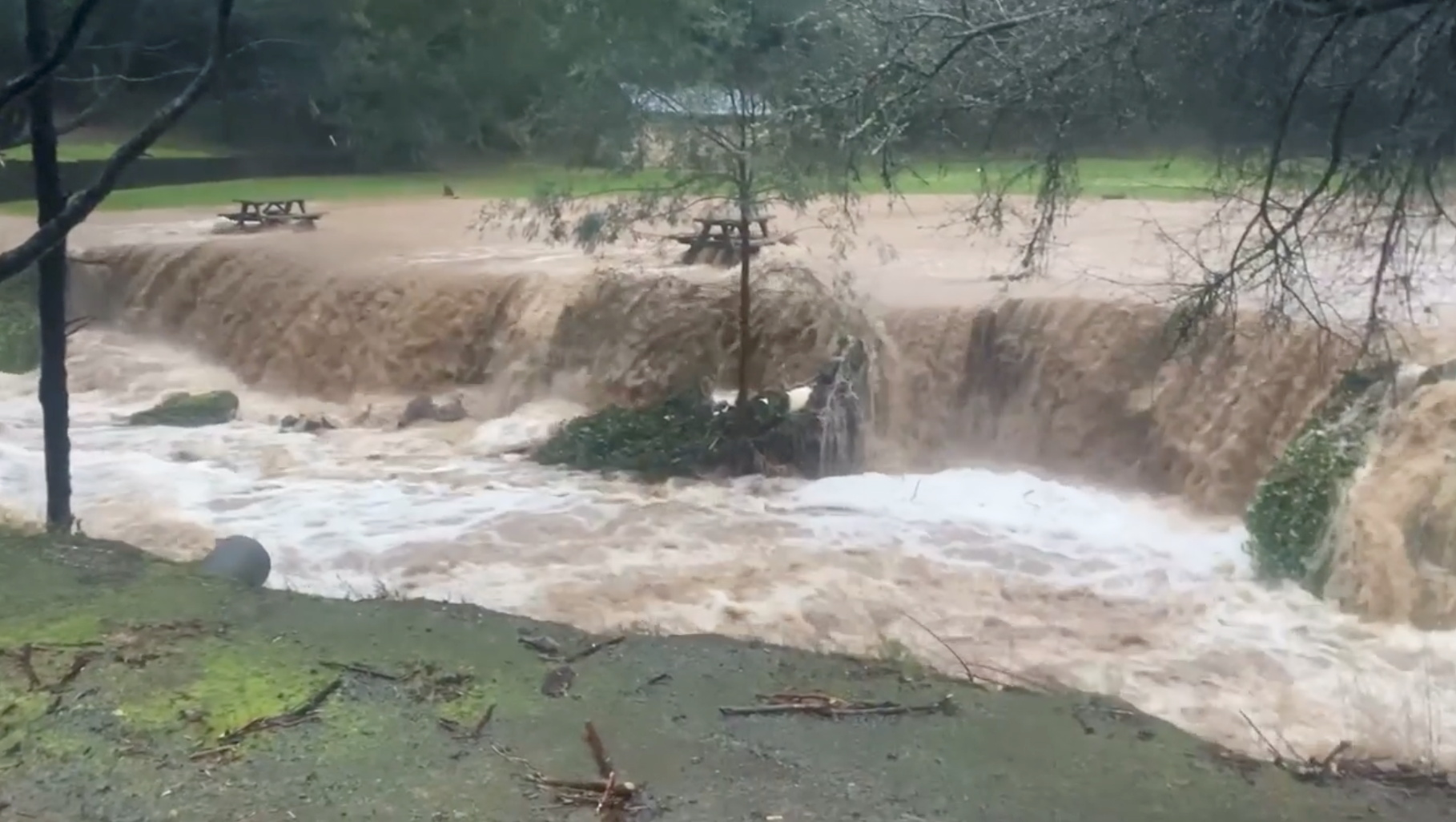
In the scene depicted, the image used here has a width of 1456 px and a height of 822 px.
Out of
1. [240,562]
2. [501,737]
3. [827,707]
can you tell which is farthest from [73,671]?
[240,562]

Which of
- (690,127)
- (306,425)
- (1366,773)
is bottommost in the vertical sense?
(306,425)

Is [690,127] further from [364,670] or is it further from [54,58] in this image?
[54,58]

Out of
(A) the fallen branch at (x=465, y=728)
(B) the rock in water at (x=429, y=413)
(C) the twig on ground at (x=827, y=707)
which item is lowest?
(B) the rock in water at (x=429, y=413)

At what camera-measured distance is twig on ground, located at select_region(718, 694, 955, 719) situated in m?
3.92

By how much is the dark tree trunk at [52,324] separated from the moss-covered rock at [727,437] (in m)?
3.95

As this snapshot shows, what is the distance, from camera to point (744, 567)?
28.3ft

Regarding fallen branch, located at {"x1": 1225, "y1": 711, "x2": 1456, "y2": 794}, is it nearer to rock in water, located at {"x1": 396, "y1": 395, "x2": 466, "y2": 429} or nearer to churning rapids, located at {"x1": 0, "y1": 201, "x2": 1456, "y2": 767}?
churning rapids, located at {"x1": 0, "y1": 201, "x2": 1456, "y2": 767}

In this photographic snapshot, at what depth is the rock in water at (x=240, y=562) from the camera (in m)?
6.26

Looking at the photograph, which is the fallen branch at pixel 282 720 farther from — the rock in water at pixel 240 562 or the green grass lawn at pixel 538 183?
the green grass lawn at pixel 538 183

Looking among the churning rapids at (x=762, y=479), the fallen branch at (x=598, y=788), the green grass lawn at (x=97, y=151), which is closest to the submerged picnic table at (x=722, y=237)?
the churning rapids at (x=762, y=479)

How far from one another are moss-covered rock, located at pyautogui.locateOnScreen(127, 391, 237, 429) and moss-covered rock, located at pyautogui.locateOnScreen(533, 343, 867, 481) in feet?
9.46

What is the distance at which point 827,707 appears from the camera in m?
3.94

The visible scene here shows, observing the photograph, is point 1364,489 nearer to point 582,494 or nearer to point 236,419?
point 582,494

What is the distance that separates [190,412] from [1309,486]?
8311 mm
